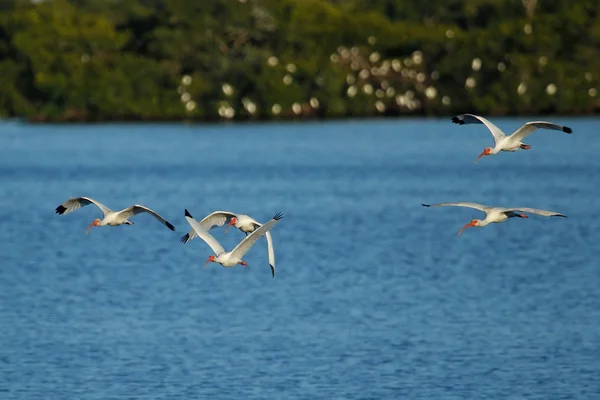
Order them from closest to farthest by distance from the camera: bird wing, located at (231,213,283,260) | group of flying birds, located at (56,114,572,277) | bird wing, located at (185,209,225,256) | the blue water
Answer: bird wing, located at (231,213,283,260), bird wing, located at (185,209,225,256), group of flying birds, located at (56,114,572,277), the blue water

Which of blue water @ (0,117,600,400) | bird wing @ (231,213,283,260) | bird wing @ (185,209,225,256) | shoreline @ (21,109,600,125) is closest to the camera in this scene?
bird wing @ (231,213,283,260)

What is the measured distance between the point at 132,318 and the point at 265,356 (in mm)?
4914

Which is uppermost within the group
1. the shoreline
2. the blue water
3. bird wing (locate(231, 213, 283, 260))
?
bird wing (locate(231, 213, 283, 260))

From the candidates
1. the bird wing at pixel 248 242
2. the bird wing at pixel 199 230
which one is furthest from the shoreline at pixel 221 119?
the bird wing at pixel 248 242

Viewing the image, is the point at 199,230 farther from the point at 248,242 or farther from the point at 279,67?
the point at 279,67

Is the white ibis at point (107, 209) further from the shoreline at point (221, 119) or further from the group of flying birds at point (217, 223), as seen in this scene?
the shoreline at point (221, 119)

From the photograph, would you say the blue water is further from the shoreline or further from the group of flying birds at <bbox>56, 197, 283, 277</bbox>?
the shoreline

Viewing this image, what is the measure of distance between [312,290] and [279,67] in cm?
7217

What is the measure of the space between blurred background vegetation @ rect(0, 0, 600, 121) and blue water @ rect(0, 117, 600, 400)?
33.9 m

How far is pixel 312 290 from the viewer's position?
108ft

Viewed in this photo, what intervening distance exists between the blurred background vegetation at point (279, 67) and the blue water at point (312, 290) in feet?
111

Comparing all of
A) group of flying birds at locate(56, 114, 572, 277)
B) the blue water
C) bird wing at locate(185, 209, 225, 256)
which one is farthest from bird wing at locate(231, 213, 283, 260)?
the blue water

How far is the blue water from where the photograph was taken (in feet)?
80.3

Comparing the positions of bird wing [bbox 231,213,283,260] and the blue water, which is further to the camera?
the blue water
